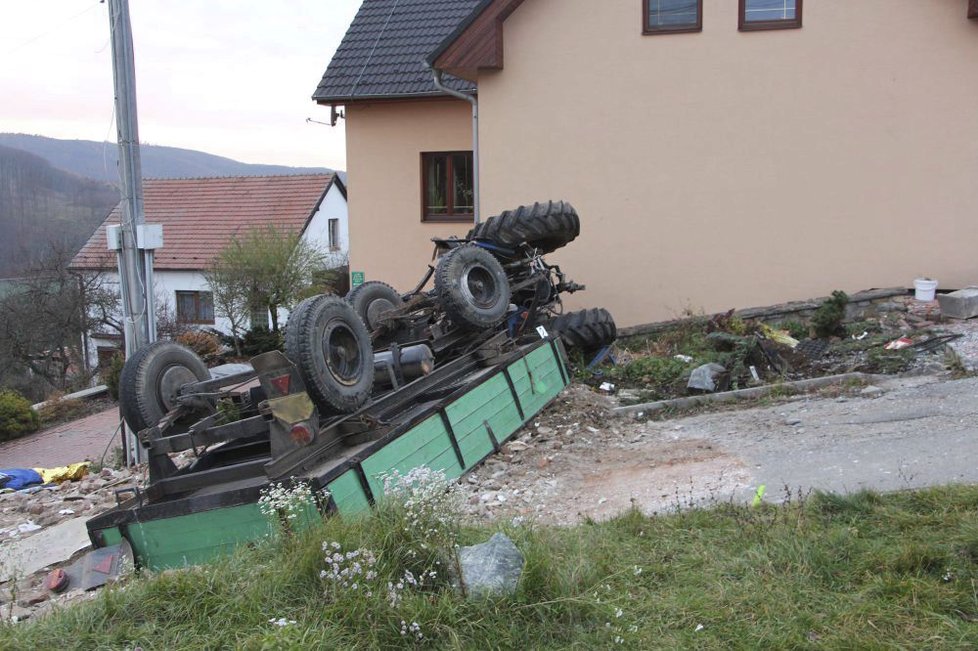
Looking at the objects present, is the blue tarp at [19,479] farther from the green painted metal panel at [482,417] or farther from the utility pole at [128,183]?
the green painted metal panel at [482,417]

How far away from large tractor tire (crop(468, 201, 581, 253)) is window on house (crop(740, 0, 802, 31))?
176 inches

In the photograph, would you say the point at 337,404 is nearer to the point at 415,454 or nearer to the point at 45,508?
the point at 415,454

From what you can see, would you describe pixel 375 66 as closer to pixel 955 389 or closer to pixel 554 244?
pixel 554 244

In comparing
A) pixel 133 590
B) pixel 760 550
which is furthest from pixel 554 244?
pixel 133 590

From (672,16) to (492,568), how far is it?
37.3ft

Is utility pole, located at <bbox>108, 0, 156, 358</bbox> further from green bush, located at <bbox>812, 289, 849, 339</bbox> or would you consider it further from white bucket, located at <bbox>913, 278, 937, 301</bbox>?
white bucket, located at <bbox>913, 278, 937, 301</bbox>

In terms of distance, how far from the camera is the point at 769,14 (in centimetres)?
1327

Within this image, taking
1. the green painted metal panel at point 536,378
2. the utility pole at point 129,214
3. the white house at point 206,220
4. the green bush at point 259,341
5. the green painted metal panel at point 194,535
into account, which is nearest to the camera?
the green painted metal panel at point 194,535

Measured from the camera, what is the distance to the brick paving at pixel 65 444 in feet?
45.3

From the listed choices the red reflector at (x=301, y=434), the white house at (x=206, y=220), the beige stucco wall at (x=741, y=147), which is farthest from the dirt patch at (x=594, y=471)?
the white house at (x=206, y=220)

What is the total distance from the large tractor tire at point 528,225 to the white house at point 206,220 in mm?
22554

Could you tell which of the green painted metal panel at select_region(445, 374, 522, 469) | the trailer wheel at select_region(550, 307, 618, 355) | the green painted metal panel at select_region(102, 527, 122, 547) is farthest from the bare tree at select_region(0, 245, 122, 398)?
the green painted metal panel at select_region(102, 527, 122, 547)

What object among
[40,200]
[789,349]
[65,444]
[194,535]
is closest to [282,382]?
[194,535]

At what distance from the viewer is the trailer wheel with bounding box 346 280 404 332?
9.68 meters
